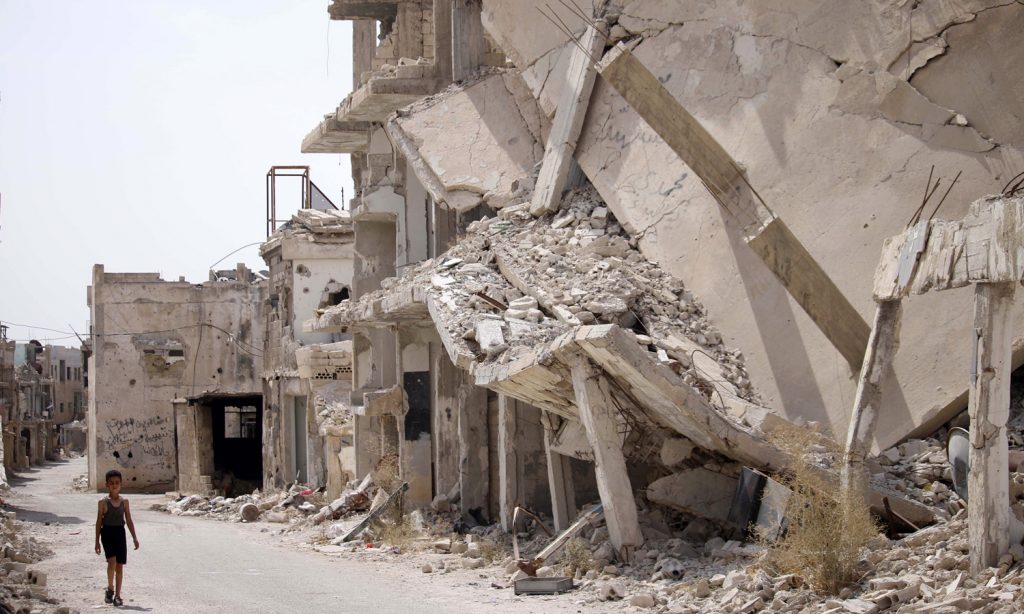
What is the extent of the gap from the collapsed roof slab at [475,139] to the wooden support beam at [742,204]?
2775 millimetres

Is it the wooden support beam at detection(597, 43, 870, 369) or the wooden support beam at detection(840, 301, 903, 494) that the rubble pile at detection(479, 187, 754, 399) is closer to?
the wooden support beam at detection(597, 43, 870, 369)

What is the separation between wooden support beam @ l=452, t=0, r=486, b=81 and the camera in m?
18.1

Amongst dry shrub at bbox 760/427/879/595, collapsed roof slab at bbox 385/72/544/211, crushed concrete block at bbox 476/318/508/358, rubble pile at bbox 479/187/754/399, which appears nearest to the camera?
dry shrub at bbox 760/427/879/595

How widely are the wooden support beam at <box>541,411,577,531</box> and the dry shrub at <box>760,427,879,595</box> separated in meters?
3.51

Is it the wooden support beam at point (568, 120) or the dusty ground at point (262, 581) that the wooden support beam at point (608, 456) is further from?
the wooden support beam at point (568, 120)

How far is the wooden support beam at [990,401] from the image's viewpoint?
816cm

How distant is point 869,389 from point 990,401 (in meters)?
1.47

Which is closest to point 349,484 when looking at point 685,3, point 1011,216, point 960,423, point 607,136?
point 607,136

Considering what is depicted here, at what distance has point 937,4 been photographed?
37.2ft

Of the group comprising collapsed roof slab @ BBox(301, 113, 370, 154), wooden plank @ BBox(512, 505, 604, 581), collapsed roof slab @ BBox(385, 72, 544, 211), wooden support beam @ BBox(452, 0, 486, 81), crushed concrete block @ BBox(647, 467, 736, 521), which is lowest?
wooden plank @ BBox(512, 505, 604, 581)

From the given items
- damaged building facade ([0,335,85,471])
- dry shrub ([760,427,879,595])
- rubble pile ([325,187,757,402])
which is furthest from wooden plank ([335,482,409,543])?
damaged building facade ([0,335,85,471])

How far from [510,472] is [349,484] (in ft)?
22.7

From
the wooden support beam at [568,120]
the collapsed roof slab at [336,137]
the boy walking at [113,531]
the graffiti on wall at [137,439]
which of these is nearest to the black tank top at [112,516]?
the boy walking at [113,531]

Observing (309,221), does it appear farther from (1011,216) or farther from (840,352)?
(1011,216)
